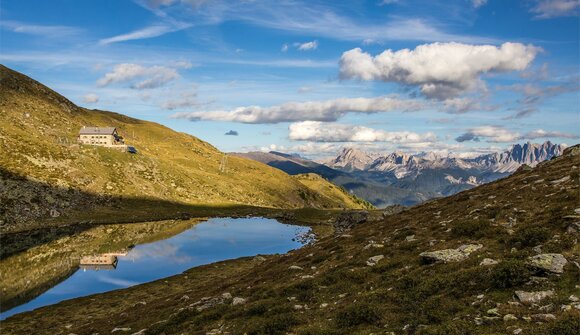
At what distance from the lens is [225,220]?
127375 mm

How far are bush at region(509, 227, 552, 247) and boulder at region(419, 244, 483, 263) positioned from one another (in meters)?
2.07

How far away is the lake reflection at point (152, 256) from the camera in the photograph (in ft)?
165

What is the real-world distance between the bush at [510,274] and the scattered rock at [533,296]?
115 centimetres

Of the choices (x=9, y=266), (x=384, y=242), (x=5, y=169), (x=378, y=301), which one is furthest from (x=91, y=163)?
(x=378, y=301)

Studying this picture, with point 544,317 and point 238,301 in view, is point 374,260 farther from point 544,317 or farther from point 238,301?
point 544,317

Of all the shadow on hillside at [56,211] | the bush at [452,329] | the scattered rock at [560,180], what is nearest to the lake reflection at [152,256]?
the shadow on hillside at [56,211]

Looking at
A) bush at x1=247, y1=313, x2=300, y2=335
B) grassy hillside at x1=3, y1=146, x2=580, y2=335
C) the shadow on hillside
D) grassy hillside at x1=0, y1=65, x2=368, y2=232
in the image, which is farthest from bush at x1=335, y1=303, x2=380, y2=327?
grassy hillside at x1=0, y1=65, x2=368, y2=232

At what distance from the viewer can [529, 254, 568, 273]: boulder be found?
56.4ft

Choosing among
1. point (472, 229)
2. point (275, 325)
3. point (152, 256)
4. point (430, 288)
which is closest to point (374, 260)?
point (472, 229)

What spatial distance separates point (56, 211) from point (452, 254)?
352 feet

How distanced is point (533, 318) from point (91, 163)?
150623 millimetres

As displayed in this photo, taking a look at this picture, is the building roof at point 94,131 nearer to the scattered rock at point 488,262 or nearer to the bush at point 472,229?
the bush at point 472,229

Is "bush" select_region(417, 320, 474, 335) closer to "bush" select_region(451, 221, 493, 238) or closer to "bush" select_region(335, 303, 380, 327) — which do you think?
"bush" select_region(335, 303, 380, 327)

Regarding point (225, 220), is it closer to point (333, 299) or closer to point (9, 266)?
point (9, 266)
